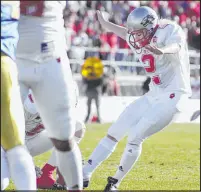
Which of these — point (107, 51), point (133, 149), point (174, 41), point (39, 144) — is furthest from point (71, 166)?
point (107, 51)

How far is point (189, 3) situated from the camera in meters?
25.3

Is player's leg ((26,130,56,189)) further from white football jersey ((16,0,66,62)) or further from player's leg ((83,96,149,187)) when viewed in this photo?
white football jersey ((16,0,66,62))

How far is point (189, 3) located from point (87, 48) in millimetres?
6801

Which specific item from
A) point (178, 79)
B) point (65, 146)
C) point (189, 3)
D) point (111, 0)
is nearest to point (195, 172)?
point (178, 79)

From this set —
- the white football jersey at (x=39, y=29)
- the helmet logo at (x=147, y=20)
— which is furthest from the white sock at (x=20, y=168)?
the helmet logo at (x=147, y=20)

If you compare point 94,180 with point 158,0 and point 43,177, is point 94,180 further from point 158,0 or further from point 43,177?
point 158,0

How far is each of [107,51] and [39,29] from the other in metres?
14.9

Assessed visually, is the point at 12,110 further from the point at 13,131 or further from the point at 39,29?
the point at 39,29

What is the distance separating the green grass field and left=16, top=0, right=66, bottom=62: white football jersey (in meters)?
2.63

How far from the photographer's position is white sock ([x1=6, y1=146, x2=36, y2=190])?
4.46m

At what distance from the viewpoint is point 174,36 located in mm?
6727

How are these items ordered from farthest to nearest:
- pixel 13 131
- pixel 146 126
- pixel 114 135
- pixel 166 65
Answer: pixel 166 65
pixel 114 135
pixel 146 126
pixel 13 131

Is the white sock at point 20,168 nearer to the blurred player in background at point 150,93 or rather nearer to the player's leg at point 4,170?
the player's leg at point 4,170

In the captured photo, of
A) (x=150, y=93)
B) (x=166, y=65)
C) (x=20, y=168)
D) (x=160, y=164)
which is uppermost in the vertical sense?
(x=166, y=65)
